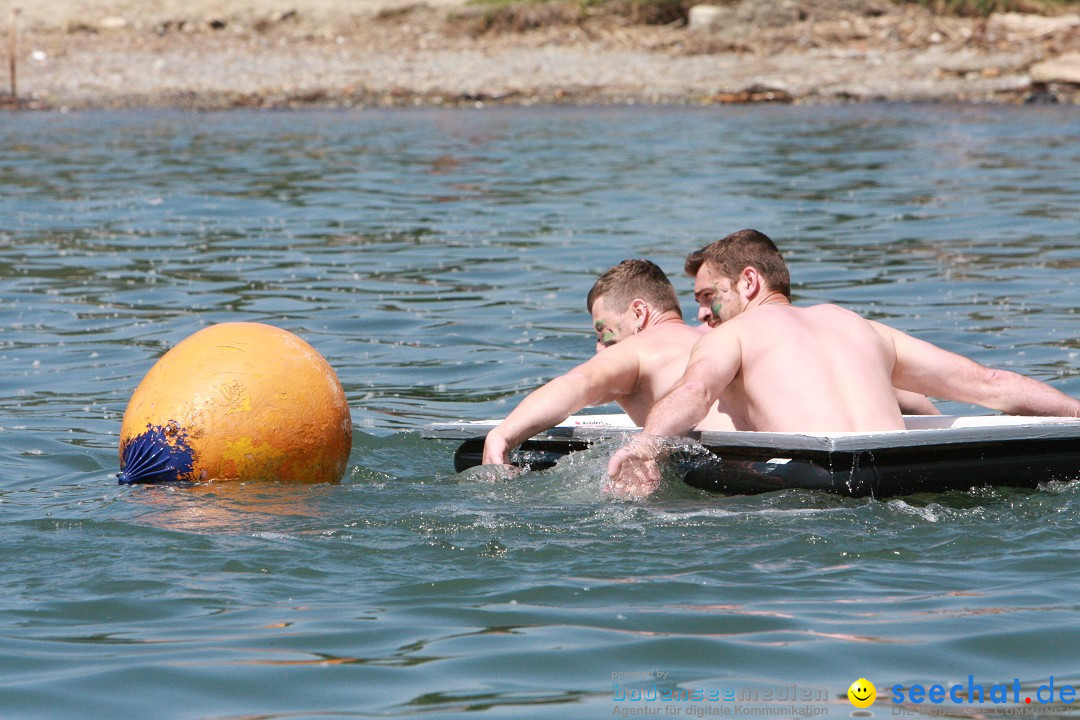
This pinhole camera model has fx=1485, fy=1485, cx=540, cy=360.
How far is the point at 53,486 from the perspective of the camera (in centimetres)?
694

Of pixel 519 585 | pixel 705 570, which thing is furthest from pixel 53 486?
pixel 705 570

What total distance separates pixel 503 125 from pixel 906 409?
21657 mm

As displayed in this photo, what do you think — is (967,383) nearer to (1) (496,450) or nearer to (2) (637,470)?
(2) (637,470)

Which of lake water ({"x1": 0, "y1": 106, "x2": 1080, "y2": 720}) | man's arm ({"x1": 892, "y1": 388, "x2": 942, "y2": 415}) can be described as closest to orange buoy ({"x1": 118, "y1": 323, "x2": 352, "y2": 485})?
lake water ({"x1": 0, "y1": 106, "x2": 1080, "y2": 720})

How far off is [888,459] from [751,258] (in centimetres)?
133

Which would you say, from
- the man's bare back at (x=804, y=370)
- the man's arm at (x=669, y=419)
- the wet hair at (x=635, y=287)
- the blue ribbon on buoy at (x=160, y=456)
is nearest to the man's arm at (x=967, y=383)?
the man's bare back at (x=804, y=370)

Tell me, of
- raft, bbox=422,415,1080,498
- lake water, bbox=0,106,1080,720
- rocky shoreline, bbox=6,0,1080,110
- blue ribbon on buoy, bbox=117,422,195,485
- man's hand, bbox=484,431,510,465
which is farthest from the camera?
rocky shoreline, bbox=6,0,1080,110

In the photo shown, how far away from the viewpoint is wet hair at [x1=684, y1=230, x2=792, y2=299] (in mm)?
6855

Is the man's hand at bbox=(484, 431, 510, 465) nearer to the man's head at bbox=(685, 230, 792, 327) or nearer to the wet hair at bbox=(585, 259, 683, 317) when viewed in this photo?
the wet hair at bbox=(585, 259, 683, 317)

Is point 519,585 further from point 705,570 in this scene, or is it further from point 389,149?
point 389,149

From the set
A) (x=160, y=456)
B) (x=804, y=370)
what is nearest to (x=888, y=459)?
(x=804, y=370)

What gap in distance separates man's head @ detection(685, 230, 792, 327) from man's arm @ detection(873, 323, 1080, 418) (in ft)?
1.75

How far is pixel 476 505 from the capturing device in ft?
20.5
